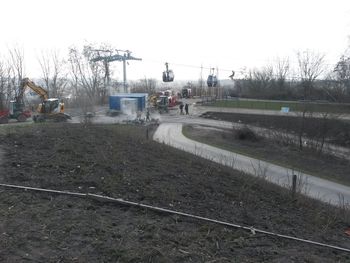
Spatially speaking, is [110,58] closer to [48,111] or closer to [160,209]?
[48,111]

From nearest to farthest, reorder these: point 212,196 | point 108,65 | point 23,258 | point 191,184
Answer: point 23,258, point 212,196, point 191,184, point 108,65

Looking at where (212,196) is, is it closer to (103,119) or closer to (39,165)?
(39,165)

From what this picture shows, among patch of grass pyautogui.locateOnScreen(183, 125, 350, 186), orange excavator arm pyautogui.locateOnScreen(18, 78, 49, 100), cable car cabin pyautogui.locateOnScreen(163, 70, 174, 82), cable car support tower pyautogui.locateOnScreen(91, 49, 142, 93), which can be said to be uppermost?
cable car support tower pyautogui.locateOnScreen(91, 49, 142, 93)

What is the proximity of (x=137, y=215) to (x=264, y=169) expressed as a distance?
1305 centimetres

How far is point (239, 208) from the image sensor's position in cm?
870

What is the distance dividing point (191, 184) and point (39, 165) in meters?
3.99

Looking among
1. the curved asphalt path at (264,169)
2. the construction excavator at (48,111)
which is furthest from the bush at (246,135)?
the construction excavator at (48,111)

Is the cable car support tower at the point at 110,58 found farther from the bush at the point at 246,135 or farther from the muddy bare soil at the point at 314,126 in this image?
the bush at the point at 246,135

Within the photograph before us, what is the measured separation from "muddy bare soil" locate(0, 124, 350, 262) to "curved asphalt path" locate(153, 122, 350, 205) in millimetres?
4991

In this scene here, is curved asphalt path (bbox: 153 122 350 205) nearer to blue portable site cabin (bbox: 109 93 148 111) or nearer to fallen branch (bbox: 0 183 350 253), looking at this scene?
fallen branch (bbox: 0 183 350 253)

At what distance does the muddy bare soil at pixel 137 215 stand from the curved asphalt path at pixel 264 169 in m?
4.99

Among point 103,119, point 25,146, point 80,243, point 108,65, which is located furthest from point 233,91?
point 80,243

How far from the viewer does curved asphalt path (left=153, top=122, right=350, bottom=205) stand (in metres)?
19.4

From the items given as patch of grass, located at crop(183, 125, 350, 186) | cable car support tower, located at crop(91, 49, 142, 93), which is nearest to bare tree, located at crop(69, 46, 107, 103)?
cable car support tower, located at crop(91, 49, 142, 93)
